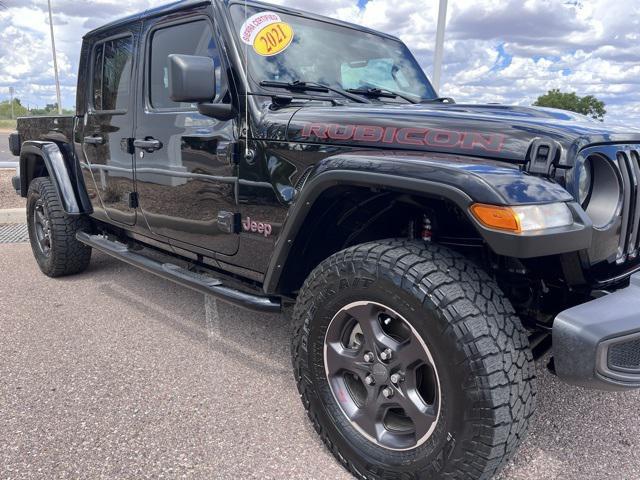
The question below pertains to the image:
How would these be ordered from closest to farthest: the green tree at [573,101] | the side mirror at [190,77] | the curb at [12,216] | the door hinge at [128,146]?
the side mirror at [190,77] < the door hinge at [128,146] < the curb at [12,216] < the green tree at [573,101]

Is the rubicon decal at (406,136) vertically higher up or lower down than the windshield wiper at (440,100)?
lower down

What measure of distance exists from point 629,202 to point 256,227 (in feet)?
5.29

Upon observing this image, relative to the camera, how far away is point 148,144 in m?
3.23

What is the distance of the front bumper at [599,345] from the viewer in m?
1.61

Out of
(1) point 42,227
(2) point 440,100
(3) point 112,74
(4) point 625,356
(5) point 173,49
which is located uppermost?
(5) point 173,49

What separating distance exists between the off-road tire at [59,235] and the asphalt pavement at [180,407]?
2.14 feet

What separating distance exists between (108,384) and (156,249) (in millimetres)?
1233

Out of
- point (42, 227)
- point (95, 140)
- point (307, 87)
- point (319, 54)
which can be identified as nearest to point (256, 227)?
point (307, 87)

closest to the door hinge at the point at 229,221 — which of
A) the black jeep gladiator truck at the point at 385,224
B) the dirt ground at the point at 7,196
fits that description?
the black jeep gladiator truck at the point at 385,224

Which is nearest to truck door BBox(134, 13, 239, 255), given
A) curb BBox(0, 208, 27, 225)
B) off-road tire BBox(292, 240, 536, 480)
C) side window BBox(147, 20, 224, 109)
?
side window BBox(147, 20, 224, 109)

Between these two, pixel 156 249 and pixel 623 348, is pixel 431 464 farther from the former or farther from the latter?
pixel 156 249

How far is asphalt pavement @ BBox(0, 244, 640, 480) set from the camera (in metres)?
2.10

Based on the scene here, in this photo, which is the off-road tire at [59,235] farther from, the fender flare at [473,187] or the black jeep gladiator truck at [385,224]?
the fender flare at [473,187]

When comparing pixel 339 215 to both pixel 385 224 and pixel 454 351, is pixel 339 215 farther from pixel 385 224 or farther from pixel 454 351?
pixel 454 351
